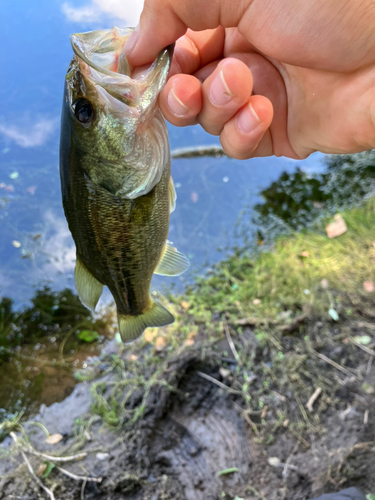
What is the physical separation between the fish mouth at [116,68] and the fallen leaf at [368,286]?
3090 millimetres

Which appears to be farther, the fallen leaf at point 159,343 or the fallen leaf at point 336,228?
the fallen leaf at point 336,228

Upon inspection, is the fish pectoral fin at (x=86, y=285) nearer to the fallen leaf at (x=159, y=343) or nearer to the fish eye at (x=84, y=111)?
the fish eye at (x=84, y=111)

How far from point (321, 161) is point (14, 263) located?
4.34 m

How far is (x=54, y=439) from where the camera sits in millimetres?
2828

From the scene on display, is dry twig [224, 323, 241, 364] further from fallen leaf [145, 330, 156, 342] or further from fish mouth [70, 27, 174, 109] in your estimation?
fish mouth [70, 27, 174, 109]

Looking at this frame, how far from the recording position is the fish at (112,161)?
1193 millimetres

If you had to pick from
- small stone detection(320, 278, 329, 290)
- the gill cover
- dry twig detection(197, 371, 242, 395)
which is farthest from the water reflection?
the gill cover

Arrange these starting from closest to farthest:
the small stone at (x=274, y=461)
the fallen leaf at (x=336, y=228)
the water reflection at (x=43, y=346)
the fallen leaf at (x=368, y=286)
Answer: the small stone at (x=274, y=461) → the water reflection at (x=43, y=346) → the fallen leaf at (x=368, y=286) → the fallen leaf at (x=336, y=228)

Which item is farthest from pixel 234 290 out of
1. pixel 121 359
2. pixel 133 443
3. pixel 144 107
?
pixel 144 107

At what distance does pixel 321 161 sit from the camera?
195 inches

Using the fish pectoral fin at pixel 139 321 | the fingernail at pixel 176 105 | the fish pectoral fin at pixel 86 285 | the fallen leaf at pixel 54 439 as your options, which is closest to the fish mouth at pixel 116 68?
the fingernail at pixel 176 105

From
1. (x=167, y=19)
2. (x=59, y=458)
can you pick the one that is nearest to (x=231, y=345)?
(x=59, y=458)

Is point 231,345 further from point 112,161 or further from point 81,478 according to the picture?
point 112,161

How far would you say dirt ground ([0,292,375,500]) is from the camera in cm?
250
